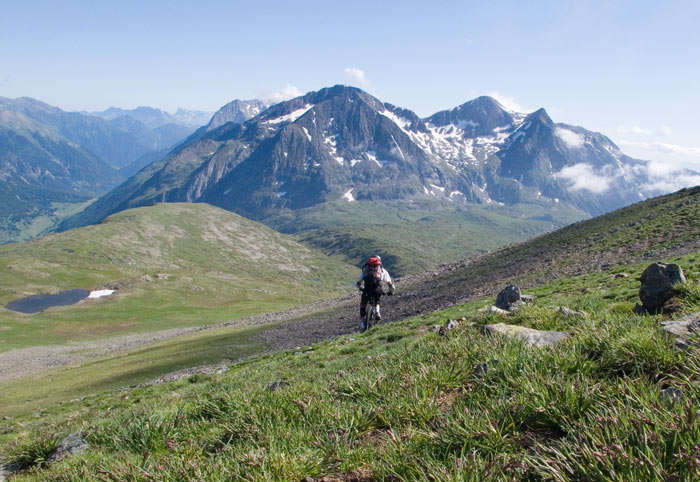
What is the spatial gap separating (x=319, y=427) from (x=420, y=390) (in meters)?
1.44

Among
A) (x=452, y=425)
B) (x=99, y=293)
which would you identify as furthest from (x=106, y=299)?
(x=452, y=425)

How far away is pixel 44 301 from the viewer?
103562 mm

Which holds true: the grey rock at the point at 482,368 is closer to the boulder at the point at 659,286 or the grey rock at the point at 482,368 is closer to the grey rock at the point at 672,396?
the grey rock at the point at 672,396

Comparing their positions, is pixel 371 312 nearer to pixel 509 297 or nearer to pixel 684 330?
pixel 509 297

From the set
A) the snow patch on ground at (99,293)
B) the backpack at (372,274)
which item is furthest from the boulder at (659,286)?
the snow patch on ground at (99,293)

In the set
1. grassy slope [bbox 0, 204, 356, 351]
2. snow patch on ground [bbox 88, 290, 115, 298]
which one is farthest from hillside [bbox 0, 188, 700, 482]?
snow patch on ground [bbox 88, 290, 115, 298]

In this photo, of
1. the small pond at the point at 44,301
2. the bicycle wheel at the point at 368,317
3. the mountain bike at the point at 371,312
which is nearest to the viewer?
the mountain bike at the point at 371,312

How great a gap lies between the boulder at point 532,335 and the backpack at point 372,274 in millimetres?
11379

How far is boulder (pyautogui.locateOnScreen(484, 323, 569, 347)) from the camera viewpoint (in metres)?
6.87

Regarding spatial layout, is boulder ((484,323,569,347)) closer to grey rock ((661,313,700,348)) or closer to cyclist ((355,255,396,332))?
grey rock ((661,313,700,348))

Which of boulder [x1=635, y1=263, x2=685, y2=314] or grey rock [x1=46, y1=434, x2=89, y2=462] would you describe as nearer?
grey rock [x1=46, y1=434, x2=89, y2=462]

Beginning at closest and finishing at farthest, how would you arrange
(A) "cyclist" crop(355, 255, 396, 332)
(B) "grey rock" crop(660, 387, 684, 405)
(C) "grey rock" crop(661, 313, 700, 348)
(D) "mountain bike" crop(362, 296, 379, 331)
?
1. (B) "grey rock" crop(660, 387, 684, 405)
2. (C) "grey rock" crop(661, 313, 700, 348)
3. (A) "cyclist" crop(355, 255, 396, 332)
4. (D) "mountain bike" crop(362, 296, 379, 331)

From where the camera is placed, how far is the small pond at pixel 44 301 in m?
97.3

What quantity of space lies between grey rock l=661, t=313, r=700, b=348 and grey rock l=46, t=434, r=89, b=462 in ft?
28.2
